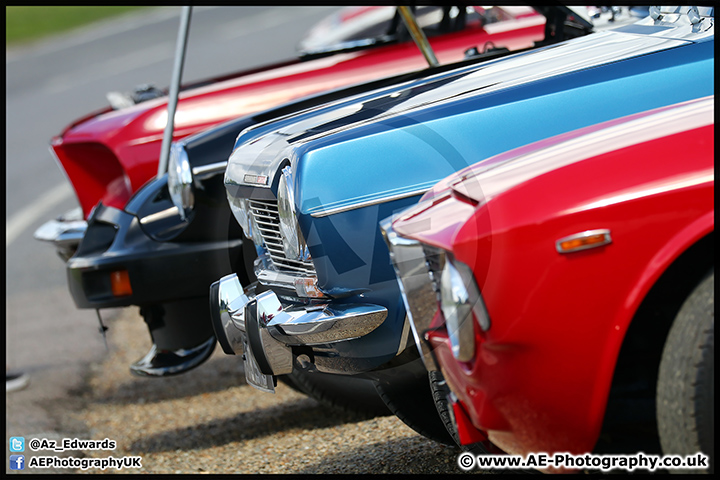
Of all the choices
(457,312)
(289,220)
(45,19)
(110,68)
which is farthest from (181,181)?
(45,19)

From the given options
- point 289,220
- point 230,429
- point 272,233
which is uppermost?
point 289,220

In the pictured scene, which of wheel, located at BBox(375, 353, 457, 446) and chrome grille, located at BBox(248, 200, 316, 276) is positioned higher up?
chrome grille, located at BBox(248, 200, 316, 276)

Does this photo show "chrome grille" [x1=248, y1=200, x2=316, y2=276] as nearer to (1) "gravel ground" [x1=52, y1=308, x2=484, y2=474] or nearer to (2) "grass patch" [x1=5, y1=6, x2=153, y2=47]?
(1) "gravel ground" [x1=52, y1=308, x2=484, y2=474]

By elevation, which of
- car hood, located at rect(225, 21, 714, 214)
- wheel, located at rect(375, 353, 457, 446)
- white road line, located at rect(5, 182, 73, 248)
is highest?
car hood, located at rect(225, 21, 714, 214)

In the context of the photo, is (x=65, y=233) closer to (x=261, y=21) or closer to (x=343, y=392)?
(x=343, y=392)

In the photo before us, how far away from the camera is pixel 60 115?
12641mm

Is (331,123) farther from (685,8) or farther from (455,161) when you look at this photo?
(685,8)

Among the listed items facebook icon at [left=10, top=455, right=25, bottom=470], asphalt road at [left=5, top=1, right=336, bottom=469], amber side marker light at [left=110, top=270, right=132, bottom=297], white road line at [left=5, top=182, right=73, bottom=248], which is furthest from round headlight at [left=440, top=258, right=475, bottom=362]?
white road line at [left=5, top=182, right=73, bottom=248]

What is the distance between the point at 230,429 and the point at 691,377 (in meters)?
2.54

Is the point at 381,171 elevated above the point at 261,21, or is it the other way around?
the point at 381,171

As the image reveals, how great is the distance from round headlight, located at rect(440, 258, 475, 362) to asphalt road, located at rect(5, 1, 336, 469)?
108 inches

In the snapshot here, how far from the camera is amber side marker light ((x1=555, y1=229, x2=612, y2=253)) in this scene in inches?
70.9

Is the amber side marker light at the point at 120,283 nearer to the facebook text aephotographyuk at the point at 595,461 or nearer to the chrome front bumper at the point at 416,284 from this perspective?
→ the chrome front bumper at the point at 416,284

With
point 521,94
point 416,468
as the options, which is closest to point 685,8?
point 521,94
